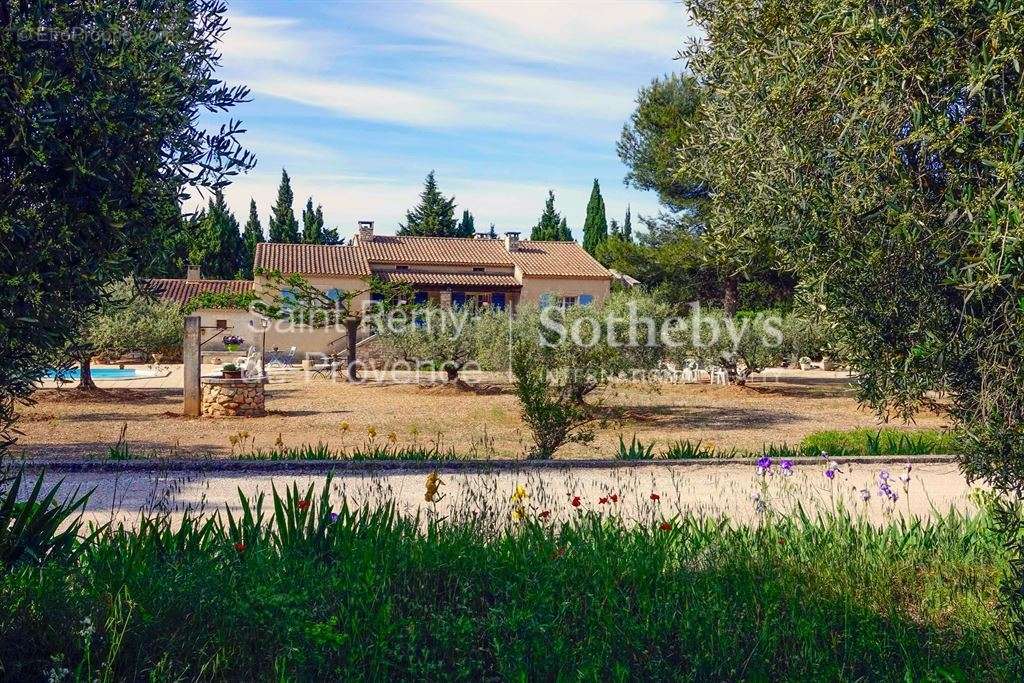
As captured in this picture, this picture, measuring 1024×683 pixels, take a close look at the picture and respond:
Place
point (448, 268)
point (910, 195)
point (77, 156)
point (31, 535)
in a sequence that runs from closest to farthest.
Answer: point (77, 156) → point (910, 195) → point (31, 535) → point (448, 268)

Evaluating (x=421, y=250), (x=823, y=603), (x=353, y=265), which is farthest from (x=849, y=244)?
(x=421, y=250)

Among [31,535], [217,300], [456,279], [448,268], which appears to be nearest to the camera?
[31,535]

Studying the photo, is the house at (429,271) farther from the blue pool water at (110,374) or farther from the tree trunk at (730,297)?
the tree trunk at (730,297)

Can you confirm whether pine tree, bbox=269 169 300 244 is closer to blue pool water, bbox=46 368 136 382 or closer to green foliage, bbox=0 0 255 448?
blue pool water, bbox=46 368 136 382

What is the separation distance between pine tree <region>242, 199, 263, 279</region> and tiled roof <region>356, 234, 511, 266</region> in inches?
493

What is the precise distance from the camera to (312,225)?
168 feet

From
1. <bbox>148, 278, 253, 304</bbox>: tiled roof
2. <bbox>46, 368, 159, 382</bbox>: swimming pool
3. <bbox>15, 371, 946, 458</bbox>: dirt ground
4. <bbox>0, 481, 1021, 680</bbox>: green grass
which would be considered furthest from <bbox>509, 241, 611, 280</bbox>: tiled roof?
<bbox>0, 481, 1021, 680</bbox>: green grass

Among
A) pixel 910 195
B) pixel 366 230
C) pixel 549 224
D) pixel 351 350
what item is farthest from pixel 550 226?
pixel 910 195

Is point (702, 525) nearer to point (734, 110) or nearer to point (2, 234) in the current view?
Answer: point (734, 110)

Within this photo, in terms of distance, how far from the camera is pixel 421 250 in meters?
39.9

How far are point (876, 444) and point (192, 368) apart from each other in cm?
1090

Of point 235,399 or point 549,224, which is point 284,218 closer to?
point 549,224

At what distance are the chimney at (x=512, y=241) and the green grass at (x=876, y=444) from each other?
102 ft

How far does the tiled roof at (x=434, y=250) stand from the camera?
38.4 metres
